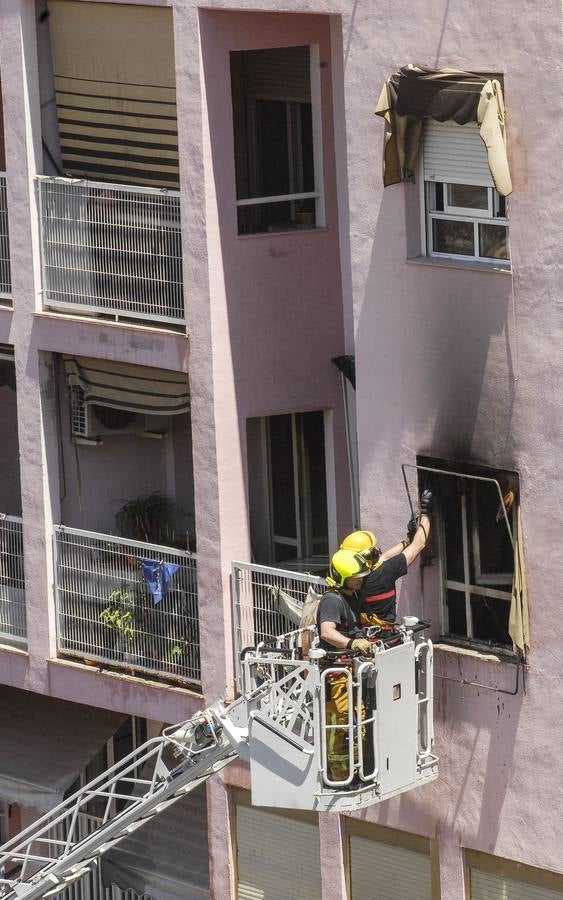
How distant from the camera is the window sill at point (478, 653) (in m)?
24.7

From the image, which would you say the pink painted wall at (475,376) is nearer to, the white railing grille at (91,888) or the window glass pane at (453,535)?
the window glass pane at (453,535)

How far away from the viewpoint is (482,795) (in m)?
25.1

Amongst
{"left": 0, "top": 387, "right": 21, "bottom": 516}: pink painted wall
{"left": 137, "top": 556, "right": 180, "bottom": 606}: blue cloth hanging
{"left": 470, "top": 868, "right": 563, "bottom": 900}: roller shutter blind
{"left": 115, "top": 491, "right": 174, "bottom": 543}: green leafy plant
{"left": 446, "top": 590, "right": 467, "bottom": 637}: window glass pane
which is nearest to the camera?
{"left": 470, "top": 868, "right": 563, "bottom": 900}: roller shutter blind

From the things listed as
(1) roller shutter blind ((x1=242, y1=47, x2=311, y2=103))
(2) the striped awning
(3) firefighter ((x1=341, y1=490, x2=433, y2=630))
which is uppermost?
(1) roller shutter blind ((x1=242, y1=47, x2=311, y2=103))

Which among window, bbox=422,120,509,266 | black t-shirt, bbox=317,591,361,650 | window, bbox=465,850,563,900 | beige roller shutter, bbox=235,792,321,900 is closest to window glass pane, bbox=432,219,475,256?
window, bbox=422,120,509,266

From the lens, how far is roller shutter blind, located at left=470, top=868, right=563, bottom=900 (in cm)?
2505

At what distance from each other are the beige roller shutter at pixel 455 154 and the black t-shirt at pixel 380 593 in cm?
376

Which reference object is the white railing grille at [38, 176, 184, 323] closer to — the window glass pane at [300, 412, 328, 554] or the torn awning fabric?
the window glass pane at [300, 412, 328, 554]

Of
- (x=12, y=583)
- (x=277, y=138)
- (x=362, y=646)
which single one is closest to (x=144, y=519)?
(x=12, y=583)

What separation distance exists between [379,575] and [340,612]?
2.28 feet

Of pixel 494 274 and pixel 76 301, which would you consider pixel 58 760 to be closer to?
pixel 76 301

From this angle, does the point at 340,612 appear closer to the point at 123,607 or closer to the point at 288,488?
the point at 288,488

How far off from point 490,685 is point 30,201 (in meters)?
8.15

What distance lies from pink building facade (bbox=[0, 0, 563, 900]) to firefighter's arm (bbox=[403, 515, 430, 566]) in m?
0.23
